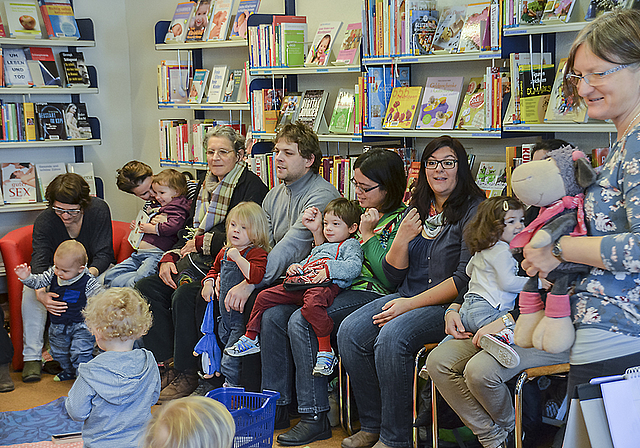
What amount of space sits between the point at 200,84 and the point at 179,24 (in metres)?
0.48

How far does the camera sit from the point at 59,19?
4.95 metres

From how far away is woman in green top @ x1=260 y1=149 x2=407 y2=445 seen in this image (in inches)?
114

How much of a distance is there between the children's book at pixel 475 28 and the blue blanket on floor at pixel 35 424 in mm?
2646

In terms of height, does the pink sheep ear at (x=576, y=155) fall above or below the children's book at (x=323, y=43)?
below

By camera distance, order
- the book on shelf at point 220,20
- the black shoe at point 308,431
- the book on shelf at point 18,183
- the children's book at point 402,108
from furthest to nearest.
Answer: the book on shelf at point 18,183 → the book on shelf at point 220,20 → the children's book at point 402,108 → the black shoe at point 308,431

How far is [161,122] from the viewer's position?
200 inches

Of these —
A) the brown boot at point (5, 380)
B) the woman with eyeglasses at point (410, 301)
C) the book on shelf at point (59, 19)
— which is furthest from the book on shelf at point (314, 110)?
the brown boot at point (5, 380)

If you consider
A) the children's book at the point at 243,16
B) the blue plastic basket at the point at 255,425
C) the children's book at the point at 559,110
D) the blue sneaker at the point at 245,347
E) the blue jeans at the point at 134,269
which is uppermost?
the children's book at the point at 243,16

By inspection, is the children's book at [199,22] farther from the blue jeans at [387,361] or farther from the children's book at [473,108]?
the blue jeans at [387,361]

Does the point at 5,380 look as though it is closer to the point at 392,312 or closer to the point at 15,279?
the point at 15,279

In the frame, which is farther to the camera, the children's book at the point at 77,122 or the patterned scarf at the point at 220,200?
the children's book at the point at 77,122

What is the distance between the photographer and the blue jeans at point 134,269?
385cm

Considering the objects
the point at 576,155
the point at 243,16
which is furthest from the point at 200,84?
the point at 576,155

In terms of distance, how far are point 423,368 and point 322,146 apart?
2217mm
